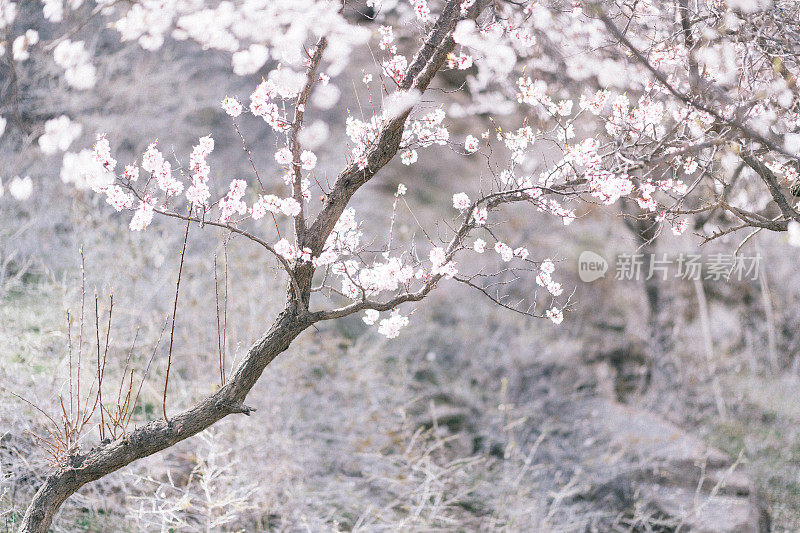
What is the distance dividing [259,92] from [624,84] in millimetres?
1557

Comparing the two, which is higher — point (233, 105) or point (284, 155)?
point (233, 105)

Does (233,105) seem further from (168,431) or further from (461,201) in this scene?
(168,431)

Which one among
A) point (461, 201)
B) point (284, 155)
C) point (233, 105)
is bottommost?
point (461, 201)

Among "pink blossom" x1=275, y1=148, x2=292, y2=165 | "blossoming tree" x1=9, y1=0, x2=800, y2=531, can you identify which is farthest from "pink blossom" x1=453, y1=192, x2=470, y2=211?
"pink blossom" x1=275, y1=148, x2=292, y2=165

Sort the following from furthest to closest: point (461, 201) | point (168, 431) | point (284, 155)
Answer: point (461, 201) → point (168, 431) → point (284, 155)

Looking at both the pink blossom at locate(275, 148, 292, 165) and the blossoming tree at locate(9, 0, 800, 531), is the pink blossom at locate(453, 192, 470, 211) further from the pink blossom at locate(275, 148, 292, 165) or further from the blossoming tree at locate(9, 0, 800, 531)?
the pink blossom at locate(275, 148, 292, 165)

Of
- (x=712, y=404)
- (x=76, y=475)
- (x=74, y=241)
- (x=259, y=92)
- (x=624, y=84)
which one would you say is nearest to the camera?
(x=259, y=92)

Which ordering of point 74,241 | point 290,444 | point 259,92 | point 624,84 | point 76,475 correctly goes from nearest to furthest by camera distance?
1. point 259,92
2. point 76,475
3. point 624,84
4. point 290,444
5. point 74,241

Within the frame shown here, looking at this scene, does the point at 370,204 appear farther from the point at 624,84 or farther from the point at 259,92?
the point at 259,92

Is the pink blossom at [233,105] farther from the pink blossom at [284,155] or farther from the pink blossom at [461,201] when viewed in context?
the pink blossom at [461,201]

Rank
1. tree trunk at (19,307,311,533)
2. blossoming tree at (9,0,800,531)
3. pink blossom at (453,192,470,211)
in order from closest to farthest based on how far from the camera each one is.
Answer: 1. blossoming tree at (9,0,800,531)
2. tree trunk at (19,307,311,533)
3. pink blossom at (453,192,470,211)

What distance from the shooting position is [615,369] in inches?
213

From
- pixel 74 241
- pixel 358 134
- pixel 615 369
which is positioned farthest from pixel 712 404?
pixel 74 241

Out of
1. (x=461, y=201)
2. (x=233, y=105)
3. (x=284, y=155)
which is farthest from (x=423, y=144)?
(x=233, y=105)
